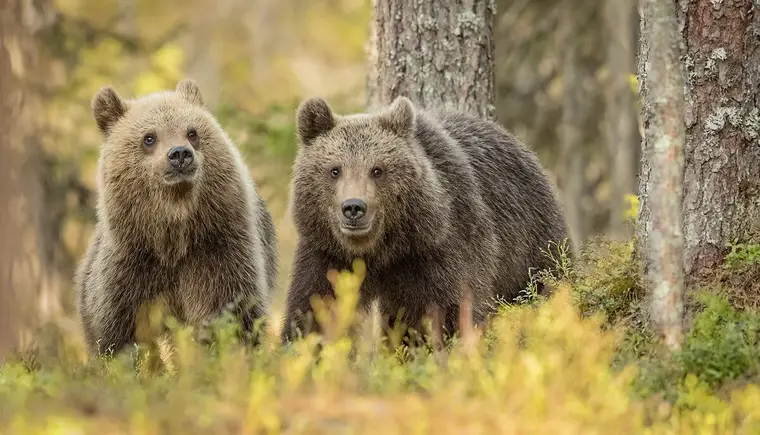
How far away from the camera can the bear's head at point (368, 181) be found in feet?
24.9

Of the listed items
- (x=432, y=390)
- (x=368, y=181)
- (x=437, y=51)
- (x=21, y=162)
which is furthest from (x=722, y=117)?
(x=21, y=162)

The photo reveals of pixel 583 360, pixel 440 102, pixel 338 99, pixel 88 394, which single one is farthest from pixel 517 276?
pixel 338 99

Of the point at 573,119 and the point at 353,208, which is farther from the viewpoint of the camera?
the point at 573,119

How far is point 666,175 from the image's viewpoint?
5.65 m

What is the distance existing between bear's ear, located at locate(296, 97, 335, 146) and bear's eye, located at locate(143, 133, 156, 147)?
3.39ft

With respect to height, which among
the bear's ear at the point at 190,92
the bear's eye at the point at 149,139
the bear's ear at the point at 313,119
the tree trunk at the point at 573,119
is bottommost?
the tree trunk at the point at 573,119

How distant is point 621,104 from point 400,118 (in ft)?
35.8

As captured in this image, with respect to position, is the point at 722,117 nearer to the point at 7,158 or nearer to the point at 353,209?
the point at 353,209

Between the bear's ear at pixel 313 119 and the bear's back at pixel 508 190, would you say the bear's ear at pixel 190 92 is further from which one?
the bear's back at pixel 508 190

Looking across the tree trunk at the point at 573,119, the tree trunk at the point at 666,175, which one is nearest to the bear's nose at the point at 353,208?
the tree trunk at the point at 666,175

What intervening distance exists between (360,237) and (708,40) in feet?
8.55

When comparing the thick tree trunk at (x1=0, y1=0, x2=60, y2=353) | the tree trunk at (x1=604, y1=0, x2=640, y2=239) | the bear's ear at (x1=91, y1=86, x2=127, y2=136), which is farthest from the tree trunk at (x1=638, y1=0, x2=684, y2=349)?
the tree trunk at (x1=604, y1=0, x2=640, y2=239)

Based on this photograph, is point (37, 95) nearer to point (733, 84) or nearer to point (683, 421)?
point (733, 84)

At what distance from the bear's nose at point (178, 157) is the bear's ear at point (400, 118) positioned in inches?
55.6
